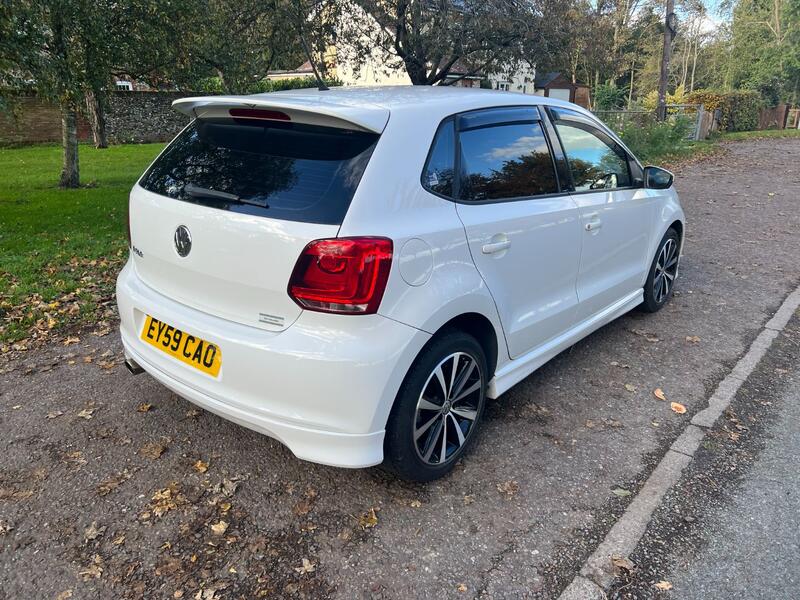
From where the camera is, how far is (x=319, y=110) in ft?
8.47

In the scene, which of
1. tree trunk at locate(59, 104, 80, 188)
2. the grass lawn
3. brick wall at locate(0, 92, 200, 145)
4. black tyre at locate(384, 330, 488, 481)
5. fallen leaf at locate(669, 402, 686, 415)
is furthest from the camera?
brick wall at locate(0, 92, 200, 145)

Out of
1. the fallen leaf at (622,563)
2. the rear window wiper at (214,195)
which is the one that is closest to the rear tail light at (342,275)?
the rear window wiper at (214,195)

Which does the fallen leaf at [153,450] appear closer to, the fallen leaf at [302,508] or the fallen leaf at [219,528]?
the fallen leaf at [219,528]

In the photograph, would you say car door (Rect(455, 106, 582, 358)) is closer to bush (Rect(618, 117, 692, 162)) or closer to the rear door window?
the rear door window

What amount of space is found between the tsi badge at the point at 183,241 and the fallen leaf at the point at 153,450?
111 centimetres

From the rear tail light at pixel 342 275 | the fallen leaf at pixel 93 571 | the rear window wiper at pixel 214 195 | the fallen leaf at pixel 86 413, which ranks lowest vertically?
the fallen leaf at pixel 93 571

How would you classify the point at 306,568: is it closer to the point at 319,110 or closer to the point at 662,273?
the point at 319,110

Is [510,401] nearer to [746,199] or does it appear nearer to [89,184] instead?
[746,199]

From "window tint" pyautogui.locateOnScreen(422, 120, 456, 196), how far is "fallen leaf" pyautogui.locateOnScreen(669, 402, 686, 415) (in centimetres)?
212

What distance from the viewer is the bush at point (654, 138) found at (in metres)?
17.7

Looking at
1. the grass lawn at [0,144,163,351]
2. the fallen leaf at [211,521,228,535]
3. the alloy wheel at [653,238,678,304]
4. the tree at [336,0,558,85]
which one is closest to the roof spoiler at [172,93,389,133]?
the fallen leaf at [211,521,228,535]

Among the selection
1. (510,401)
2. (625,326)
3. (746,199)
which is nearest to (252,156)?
(510,401)

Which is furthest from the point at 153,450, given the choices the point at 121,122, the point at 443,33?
the point at 121,122

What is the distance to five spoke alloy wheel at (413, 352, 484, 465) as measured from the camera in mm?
2826
